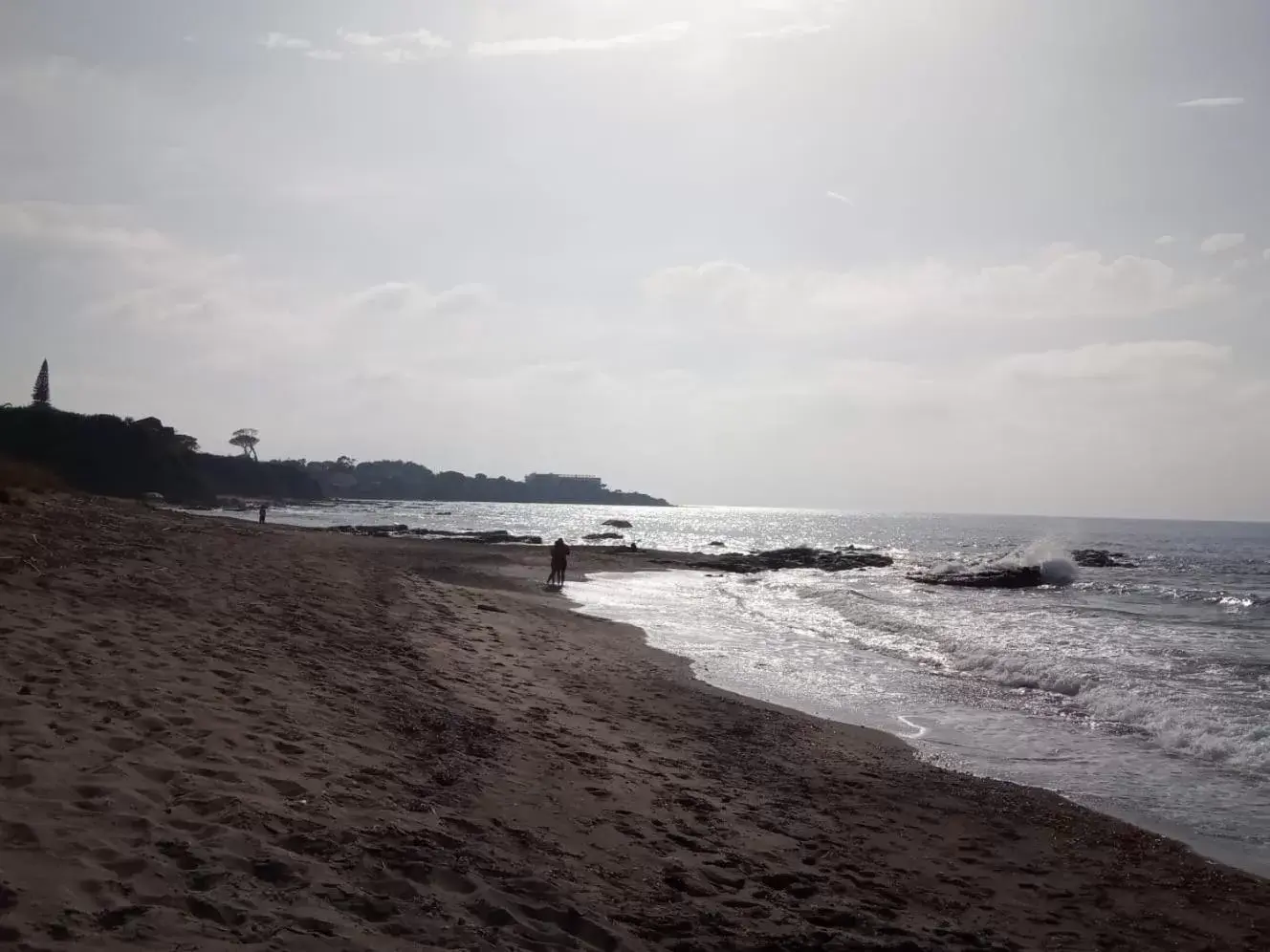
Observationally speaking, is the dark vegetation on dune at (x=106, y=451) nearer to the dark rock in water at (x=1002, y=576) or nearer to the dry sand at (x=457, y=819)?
the dark rock in water at (x=1002, y=576)

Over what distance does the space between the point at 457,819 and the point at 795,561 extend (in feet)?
164

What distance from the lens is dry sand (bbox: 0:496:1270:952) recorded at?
430 centimetres

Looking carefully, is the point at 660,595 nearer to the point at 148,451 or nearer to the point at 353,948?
the point at 353,948

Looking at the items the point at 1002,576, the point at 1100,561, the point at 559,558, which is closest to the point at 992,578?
the point at 1002,576

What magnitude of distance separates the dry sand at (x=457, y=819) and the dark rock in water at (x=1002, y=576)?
35.0 meters

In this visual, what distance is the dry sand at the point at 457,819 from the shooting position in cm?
430

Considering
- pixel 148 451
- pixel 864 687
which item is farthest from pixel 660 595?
pixel 148 451

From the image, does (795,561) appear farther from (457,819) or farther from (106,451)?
(106,451)

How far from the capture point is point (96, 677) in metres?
6.93

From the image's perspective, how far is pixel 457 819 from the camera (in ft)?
19.2

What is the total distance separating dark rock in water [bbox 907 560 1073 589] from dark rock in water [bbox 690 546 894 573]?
20.9ft

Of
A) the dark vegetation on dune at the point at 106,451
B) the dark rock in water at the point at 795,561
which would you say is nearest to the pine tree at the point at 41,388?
the dark vegetation on dune at the point at 106,451

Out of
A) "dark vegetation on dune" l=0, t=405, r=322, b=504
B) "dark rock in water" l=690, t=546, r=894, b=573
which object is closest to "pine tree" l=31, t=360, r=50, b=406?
"dark vegetation on dune" l=0, t=405, r=322, b=504

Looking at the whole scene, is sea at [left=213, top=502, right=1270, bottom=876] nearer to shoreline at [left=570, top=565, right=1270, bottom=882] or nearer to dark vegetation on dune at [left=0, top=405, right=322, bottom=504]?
shoreline at [left=570, top=565, right=1270, bottom=882]
